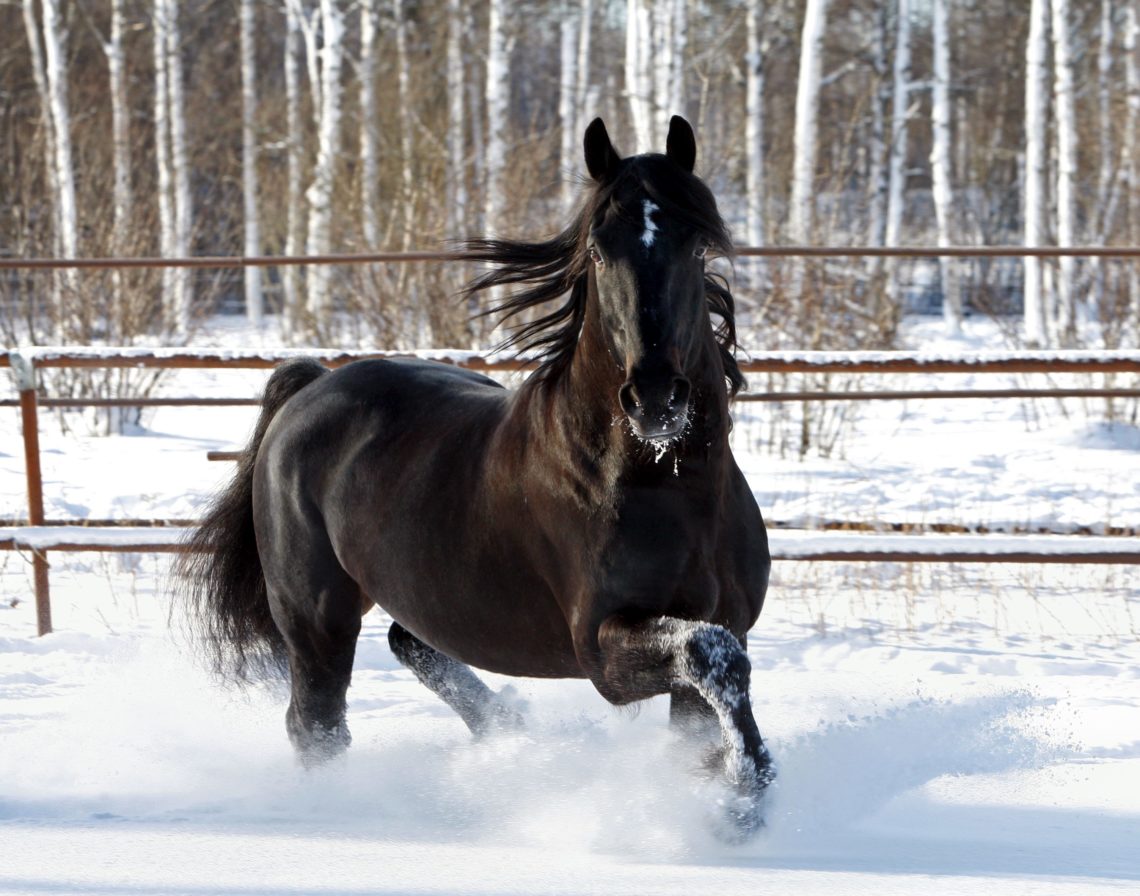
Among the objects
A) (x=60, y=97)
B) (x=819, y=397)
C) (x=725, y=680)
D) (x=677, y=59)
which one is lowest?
(x=725, y=680)

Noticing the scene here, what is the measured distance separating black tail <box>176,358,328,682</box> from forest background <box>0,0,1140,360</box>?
92 centimetres

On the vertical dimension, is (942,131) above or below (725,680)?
above

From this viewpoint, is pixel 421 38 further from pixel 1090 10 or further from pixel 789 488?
pixel 789 488

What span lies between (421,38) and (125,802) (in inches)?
812

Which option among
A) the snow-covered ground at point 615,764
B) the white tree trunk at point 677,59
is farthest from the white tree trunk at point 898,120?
the snow-covered ground at point 615,764

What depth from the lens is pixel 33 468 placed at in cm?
507

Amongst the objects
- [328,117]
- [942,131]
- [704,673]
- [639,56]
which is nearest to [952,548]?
[704,673]

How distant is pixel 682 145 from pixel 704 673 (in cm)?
108

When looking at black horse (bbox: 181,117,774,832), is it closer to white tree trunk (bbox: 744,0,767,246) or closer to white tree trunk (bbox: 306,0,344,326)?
white tree trunk (bbox: 306,0,344,326)

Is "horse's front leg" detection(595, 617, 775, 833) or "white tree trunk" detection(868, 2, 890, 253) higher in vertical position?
"white tree trunk" detection(868, 2, 890, 253)

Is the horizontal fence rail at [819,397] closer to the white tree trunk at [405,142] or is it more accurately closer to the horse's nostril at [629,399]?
the horse's nostril at [629,399]

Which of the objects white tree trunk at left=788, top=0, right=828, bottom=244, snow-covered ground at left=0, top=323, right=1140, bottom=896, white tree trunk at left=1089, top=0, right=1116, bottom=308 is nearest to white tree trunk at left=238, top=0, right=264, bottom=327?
white tree trunk at left=788, top=0, right=828, bottom=244

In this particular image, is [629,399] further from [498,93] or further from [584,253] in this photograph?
[498,93]

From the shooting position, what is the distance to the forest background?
8797 millimetres
